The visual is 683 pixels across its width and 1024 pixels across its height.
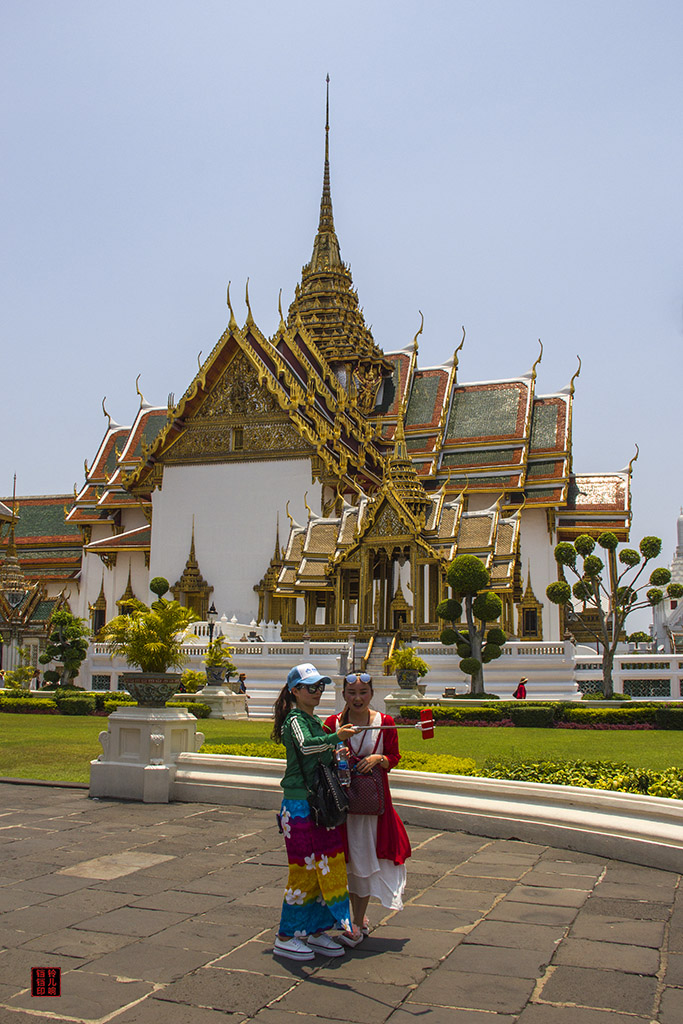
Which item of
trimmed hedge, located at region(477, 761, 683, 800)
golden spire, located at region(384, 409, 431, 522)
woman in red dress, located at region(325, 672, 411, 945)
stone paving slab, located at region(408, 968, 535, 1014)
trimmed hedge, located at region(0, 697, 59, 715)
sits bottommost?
trimmed hedge, located at region(0, 697, 59, 715)

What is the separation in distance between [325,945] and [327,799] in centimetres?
57

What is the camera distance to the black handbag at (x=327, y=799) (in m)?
4.03

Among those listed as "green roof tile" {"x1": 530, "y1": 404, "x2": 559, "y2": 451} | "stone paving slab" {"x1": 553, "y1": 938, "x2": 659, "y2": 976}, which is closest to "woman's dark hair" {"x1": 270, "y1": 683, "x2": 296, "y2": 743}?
"stone paving slab" {"x1": 553, "y1": 938, "x2": 659, "y2": 976}

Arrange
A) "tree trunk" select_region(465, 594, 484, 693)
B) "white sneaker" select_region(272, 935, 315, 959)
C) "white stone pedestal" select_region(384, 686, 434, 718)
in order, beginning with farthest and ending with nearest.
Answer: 1. "tree trunk" select_region(465, 594, 484, 693)
2. "white stone pedestal" select_region(384, 686, 434, 718)
3. "white sneaker" select_region(272, 935, 315, 959)

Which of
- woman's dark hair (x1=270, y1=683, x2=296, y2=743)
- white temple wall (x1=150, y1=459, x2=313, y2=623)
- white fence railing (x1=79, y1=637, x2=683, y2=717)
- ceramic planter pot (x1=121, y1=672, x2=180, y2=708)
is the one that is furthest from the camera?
white temple wall (x1=150, y1=459, x2=313, y2=623)

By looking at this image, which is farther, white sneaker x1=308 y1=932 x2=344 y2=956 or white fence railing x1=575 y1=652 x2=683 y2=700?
white fence railing x1=575 y1=652 x2=683 y2=700

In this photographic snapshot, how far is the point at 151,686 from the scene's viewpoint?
7.89 metres

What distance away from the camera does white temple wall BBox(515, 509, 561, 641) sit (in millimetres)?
29766

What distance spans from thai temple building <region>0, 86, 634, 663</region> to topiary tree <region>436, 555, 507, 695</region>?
2.25m

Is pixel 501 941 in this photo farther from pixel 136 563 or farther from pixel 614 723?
pixel 136 563

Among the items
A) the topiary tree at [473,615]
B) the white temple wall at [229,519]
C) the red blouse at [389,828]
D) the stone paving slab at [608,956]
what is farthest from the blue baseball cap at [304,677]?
the white temple wall at [229,519]

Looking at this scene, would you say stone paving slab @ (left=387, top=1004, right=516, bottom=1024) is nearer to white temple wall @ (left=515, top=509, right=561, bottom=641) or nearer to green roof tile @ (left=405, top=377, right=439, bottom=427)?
white temple wall @ (left=515, top=509, right=561, bottom=641)

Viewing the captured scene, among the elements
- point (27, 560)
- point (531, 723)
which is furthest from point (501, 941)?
point (27, 560)

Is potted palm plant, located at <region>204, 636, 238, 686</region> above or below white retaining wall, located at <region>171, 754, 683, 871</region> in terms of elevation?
above
